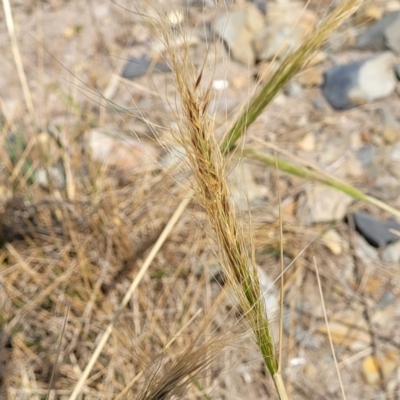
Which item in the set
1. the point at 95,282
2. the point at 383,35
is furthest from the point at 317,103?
the point at 95,282

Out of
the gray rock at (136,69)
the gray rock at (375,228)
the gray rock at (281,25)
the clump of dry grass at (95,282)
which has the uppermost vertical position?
the gray rock at (281,25)

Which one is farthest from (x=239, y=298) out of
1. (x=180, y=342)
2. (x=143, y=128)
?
(x=143, y=128)

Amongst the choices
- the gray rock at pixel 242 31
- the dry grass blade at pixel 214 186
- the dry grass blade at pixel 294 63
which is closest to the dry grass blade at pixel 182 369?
the dry grass blade at pixel 214 186

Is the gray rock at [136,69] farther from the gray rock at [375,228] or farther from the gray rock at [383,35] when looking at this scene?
the gray rock at [375,228]

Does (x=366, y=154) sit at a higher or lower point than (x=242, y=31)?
lower

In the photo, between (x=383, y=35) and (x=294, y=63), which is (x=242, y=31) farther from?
(x=294, y=63)

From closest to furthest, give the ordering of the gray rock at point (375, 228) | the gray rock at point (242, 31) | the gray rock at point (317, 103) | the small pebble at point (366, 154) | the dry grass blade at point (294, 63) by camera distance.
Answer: the dry grass blade at point (294, 63) → the gray rock at point (375, 228) → the small pebble at point (366, 154) → the gray rock at point (317, 103) → the gray rock at point (242, 31)

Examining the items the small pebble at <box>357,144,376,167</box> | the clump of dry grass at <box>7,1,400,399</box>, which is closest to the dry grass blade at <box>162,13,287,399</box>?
the clump of dry grass at <box>7,1,400,399</box>
